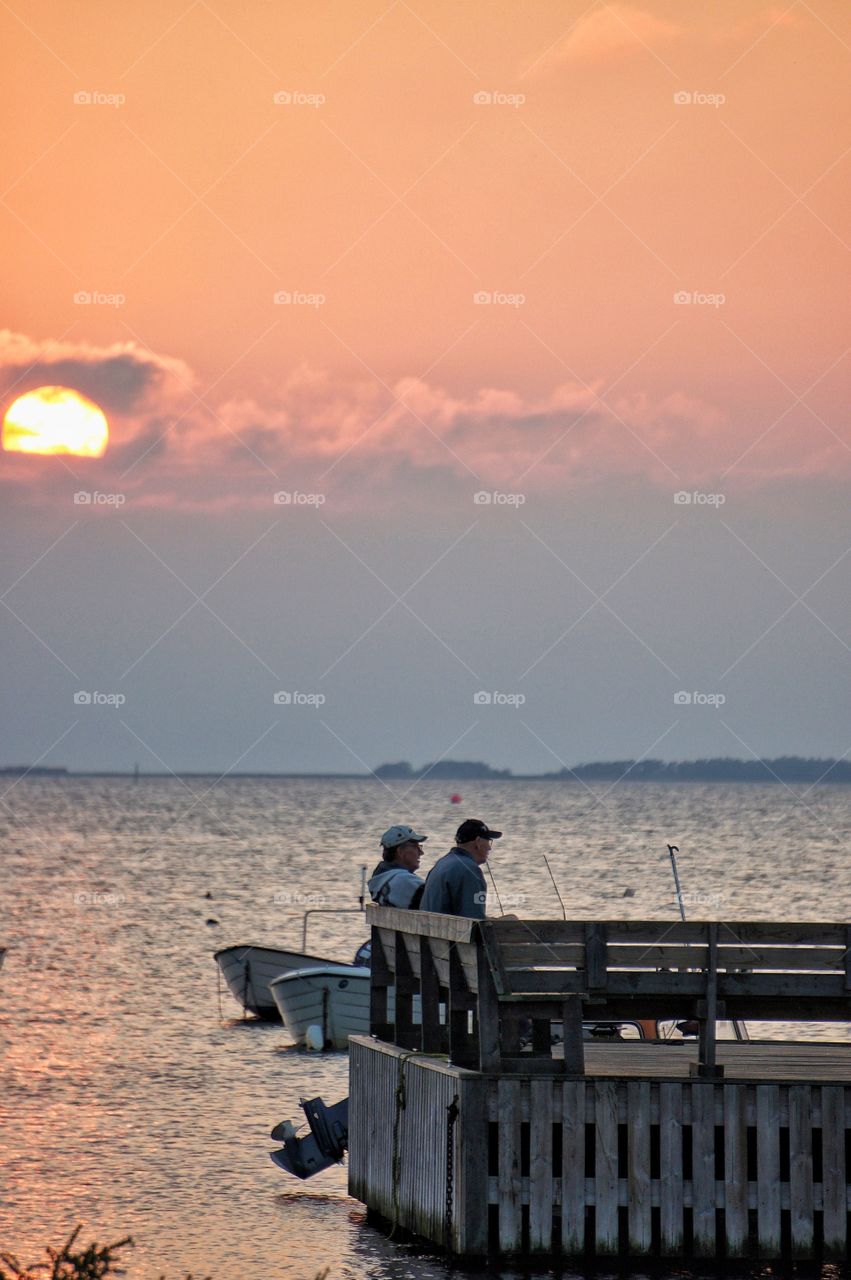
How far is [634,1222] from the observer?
10430mm

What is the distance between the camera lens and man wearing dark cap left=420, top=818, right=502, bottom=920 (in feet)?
38.4

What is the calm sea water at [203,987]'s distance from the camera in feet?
44.0

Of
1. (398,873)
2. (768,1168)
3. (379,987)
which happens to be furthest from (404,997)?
(768,1168)

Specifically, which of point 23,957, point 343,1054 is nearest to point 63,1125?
point 343,1054

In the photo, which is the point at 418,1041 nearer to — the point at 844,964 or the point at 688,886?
the point at 844,964

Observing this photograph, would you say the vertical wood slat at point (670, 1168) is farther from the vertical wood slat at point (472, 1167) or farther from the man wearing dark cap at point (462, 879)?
the man wearing dark cap at point (462, 879)

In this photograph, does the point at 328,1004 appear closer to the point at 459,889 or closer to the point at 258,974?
the point at 258,974

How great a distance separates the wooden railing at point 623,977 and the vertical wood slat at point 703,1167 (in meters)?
0.24

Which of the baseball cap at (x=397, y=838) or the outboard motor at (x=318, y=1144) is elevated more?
the baseball cap at (x=397, y=838)

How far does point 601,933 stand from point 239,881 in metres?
65.9

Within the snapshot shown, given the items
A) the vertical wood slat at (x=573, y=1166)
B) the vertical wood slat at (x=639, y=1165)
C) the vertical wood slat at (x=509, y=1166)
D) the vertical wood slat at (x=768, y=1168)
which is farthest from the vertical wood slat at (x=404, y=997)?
the vertical wood slat at (x=768, y=1168)

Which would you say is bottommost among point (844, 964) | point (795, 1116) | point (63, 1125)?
point (63, 1125)

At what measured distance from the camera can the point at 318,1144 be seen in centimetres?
1417

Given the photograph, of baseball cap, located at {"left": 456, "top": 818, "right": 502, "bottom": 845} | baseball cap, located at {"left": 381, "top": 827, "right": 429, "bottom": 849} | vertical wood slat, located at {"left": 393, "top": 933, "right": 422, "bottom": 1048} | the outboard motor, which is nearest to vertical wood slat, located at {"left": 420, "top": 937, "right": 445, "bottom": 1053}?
vertical wood slat, located at {"left": 393, "top": 933, "right": 422, "bottom": 1048}
